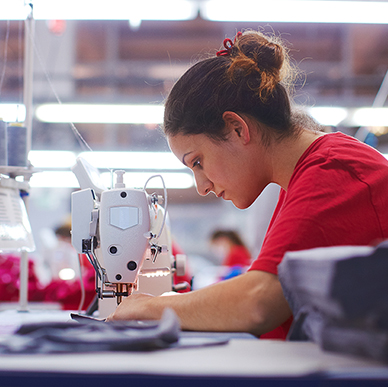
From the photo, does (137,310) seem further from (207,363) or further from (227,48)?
(227,48)

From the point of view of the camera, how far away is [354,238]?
0.84m

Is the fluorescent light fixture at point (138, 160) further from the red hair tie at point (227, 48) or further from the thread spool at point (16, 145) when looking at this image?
the red hair tie at point (227, 48)

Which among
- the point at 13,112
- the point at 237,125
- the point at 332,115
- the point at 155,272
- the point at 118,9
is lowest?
the point at 155,272

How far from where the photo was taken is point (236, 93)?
1.11 metres

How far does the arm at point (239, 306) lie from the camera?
2.64 feet

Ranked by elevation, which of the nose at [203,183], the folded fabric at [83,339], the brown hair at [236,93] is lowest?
the folded fabric at [83,339]

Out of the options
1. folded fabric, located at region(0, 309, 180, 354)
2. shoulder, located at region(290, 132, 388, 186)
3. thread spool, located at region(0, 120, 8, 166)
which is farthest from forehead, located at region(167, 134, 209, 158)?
thread spool, located at region(0, 120, 8, 166)

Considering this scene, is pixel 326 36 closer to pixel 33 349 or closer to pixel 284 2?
pixel 284 2

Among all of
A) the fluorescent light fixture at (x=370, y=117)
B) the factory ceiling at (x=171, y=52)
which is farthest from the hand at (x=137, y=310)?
the fluorescent light fixture at (x=370, y=117)

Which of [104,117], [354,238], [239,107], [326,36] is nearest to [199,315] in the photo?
[354,238]

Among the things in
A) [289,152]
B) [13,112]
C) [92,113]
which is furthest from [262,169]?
[92,113]

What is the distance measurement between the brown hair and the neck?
3 centimetres

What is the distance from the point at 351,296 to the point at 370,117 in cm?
466

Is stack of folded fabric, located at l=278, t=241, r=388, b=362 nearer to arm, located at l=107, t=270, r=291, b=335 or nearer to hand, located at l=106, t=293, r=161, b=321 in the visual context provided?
arm, located at l=107, t=270, r=291, b=335
